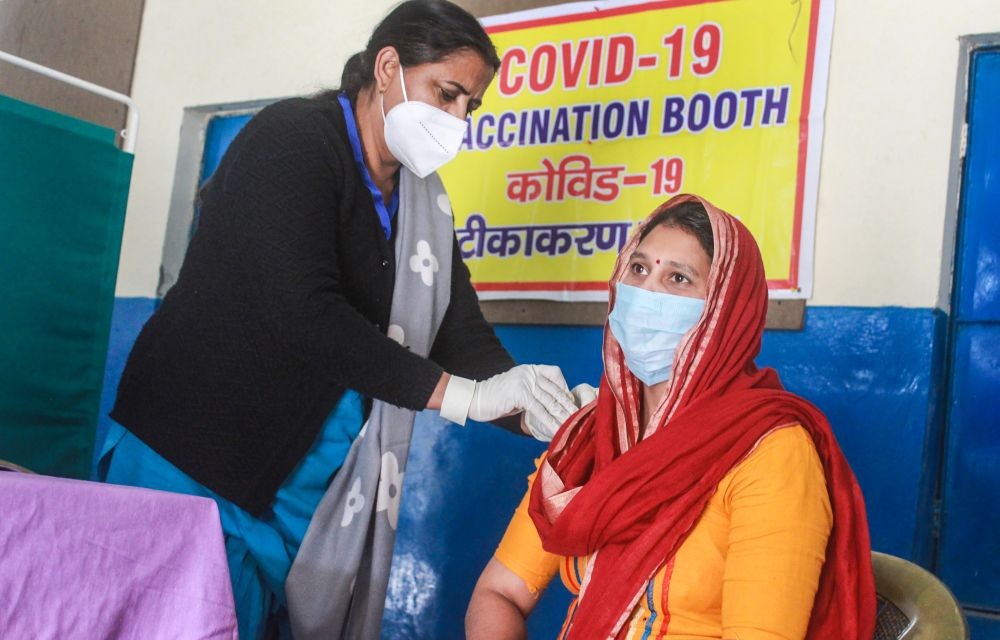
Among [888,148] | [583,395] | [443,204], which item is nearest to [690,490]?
[583,395]

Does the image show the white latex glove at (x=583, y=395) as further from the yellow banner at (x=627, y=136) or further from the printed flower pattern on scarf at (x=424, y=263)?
the yellow banner at (x=627, y=136)

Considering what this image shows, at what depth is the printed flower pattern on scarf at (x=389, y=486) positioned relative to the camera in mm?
1818

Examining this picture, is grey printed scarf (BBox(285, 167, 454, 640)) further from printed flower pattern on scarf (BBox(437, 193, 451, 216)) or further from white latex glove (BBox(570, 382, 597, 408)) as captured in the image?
white latex glove (BBox(570, 382, 597, 408))

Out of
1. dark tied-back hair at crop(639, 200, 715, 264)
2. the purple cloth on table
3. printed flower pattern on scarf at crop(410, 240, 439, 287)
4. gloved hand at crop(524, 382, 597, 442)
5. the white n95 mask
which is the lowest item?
the purple cloth on table

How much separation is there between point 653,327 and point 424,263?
594mm

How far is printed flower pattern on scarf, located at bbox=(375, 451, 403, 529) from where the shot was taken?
5.97ft

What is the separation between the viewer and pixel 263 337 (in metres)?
1.67

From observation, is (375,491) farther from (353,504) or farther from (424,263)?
(424,263)

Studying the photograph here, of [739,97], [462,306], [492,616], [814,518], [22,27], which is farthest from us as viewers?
[22,27]

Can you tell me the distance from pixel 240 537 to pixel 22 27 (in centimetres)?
287

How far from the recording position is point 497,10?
2914mm

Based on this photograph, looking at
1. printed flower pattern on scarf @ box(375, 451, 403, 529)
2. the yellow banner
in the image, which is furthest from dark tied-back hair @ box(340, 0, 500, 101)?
the yellow banner

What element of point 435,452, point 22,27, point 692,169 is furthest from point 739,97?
point 22,27

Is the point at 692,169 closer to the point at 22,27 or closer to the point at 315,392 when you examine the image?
the point at 315,392
